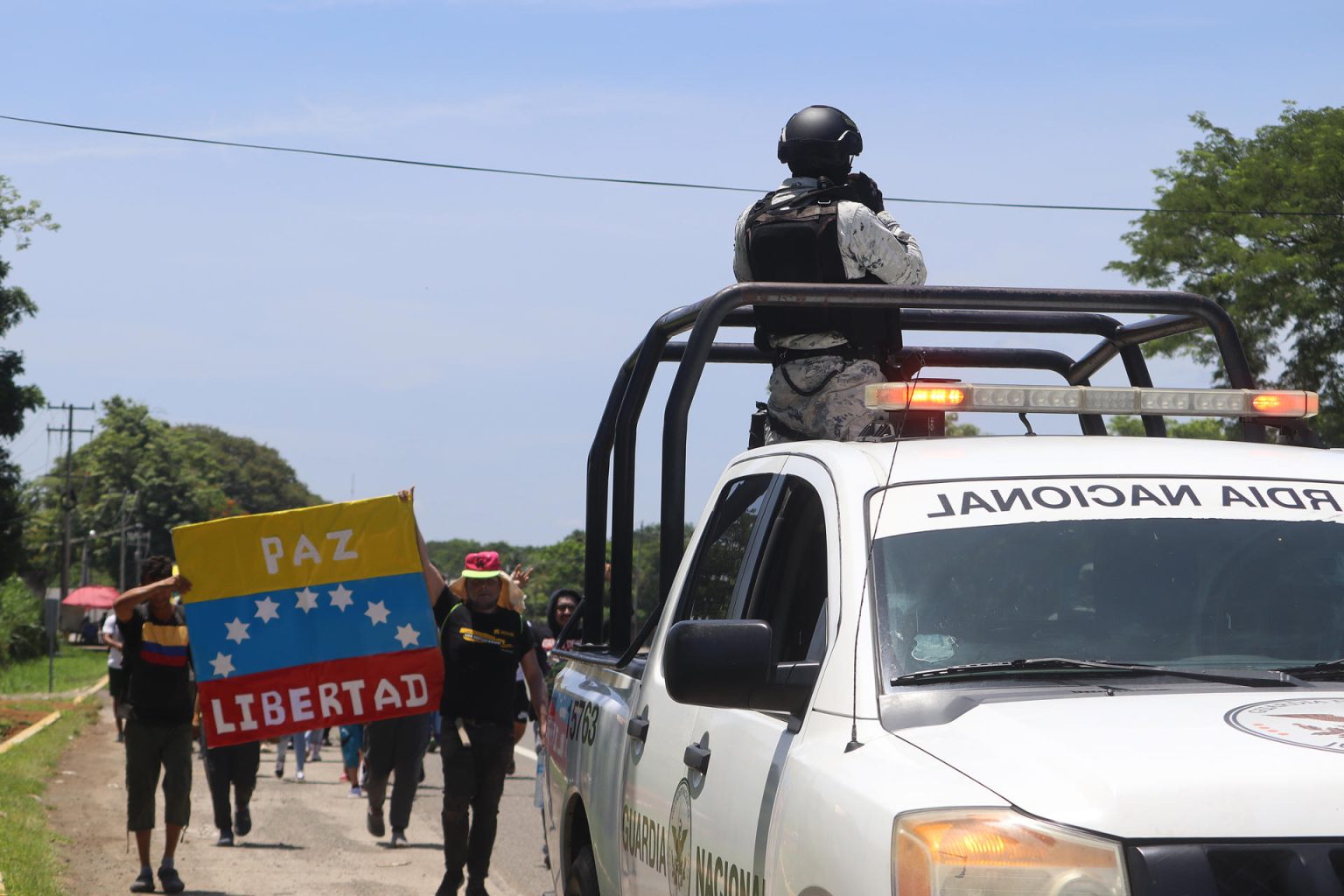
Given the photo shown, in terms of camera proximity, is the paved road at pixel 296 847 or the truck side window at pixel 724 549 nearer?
the truck side window at pixel 724 549

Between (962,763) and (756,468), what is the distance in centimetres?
184

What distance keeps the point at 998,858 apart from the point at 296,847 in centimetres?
1090

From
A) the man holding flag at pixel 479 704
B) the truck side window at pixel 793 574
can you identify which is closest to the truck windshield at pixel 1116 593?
the truck side window at pixel 793 574

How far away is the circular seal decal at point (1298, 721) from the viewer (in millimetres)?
2676

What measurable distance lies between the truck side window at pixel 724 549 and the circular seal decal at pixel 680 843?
1.66ft

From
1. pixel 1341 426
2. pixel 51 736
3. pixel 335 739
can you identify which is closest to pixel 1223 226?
pixel 1341 426

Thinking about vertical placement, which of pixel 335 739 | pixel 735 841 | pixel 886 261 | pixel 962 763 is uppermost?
pixel 886 261

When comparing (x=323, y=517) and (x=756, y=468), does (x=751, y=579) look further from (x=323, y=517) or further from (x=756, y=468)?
(x=323, y=517)

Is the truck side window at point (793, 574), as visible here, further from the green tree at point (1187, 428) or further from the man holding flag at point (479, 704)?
the green tree at point (1187, 428)

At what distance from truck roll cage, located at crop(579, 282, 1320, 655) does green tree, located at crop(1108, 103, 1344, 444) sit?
20428 mm

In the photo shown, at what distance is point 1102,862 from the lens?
2512 millimetres

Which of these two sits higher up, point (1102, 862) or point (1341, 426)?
point (1341, 426)

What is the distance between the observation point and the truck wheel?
214 inches

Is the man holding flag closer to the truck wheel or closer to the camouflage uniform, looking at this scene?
the truck wheel
